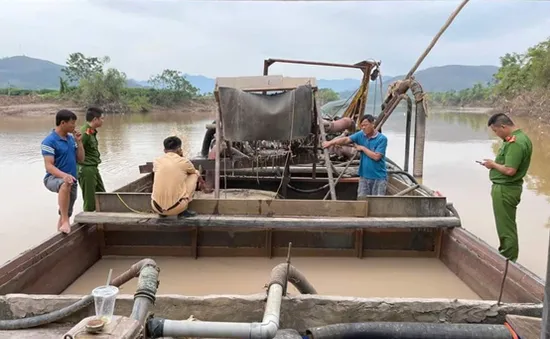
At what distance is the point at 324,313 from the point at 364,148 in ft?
8.60

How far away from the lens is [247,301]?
259 cm

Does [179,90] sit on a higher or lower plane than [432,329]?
higher

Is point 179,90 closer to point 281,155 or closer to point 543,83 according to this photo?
point 543,83

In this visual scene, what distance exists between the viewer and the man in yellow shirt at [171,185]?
389cm

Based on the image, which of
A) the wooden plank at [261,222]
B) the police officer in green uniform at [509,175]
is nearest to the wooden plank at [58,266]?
the wooden plank at [261,222]

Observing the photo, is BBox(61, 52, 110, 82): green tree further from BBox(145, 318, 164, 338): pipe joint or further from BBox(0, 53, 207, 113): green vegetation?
BBox(145, 318, 164, 338): pipe joint

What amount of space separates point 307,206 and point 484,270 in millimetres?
1653

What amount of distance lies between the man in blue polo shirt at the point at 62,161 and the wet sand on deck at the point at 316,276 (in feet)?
2.27

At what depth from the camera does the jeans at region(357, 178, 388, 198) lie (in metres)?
4.98

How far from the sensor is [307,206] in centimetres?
422

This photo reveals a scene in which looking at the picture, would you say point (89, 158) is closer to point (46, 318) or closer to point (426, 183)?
point (46, 318)

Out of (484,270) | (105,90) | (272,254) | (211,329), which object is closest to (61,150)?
(272,254)

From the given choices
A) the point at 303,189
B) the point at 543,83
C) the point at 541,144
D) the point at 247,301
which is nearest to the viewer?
the point at 247,301

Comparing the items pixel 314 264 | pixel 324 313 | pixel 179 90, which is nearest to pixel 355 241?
pixel 314 264
